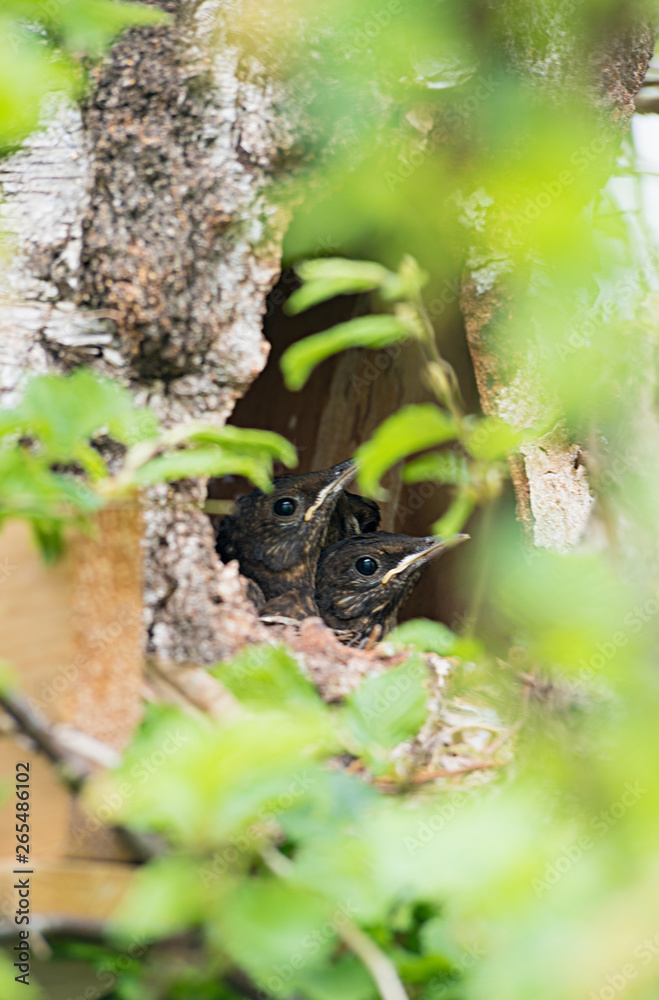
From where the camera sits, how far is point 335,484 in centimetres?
385

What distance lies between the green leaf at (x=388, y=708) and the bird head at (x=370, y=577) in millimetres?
2266

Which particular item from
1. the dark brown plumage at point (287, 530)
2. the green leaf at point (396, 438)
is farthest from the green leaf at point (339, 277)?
the dark brown plumage at point (287, 530)

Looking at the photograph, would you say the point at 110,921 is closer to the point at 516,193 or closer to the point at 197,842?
the point at 197,842

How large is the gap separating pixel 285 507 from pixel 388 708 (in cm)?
264

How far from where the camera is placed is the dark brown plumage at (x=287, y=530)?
150 inches

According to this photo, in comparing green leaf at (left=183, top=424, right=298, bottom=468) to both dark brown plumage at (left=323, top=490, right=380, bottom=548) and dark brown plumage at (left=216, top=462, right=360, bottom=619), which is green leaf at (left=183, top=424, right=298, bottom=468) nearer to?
dark brown plumage at (left=216, top=462, right=360, bottom=619)

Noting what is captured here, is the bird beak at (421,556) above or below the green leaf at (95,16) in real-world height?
below

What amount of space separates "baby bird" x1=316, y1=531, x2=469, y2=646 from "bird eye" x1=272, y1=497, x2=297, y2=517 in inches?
11.4

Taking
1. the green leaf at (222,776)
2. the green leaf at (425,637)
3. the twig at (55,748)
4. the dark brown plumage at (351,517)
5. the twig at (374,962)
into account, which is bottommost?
the dark brown plumage at (351,517)

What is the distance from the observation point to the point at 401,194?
6.75 feet

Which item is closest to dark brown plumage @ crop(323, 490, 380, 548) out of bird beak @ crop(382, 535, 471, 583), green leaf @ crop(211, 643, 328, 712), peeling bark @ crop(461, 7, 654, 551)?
bird beak @ crop(382, 535, 471, 583)

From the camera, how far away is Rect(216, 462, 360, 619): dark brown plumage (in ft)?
12.5

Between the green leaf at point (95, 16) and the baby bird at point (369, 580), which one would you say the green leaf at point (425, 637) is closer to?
the green leaf at point (95, 16)

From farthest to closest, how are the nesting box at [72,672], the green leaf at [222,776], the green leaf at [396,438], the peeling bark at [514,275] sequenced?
the peeling bark at [514,275] < the nesting box at [72,672] < the green leaf at [396,438] < the green leaf at [222,776]
